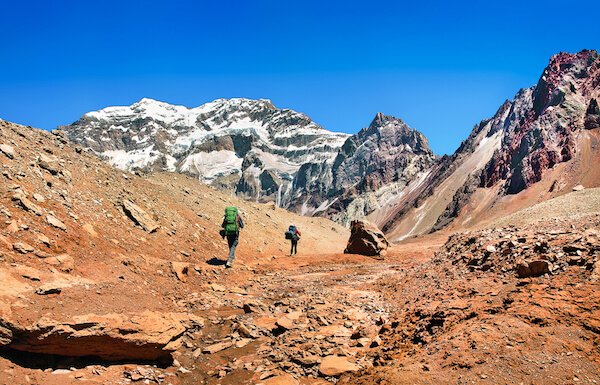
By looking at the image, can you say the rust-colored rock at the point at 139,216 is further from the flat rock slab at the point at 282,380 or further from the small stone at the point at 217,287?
the flat rock slab at the point at 282,380

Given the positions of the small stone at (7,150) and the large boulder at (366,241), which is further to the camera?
the large boulder at (366,241)

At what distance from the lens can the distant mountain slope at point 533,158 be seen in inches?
Result: 3797

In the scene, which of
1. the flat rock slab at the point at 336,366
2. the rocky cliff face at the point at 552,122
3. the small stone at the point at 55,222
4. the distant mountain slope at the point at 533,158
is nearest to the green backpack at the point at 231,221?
the small stone at the point at 55,222

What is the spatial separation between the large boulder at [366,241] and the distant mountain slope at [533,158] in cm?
7604

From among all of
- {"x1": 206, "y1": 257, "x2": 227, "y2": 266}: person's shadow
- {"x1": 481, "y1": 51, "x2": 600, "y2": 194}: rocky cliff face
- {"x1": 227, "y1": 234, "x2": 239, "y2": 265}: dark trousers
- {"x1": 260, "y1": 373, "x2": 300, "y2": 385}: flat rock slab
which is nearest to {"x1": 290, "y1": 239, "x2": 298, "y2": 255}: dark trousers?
{"x1": 206, "y1": 257, "x2": 227, "y2": 266}: person's shadow

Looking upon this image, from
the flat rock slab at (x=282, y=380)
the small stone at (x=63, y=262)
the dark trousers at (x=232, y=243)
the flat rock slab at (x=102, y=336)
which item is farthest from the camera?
the dark trousers at (x=232, y=243)

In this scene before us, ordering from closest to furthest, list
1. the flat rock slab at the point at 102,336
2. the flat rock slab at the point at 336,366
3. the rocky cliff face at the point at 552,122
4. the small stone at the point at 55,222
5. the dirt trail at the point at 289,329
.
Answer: the flat rock slab at the point at 102,336
the flat rock slab at the point at 336,366
the dirt trail at the point at 289,329
the small stone at the point at 55,222
the rocky cliff face at the point at 552,122

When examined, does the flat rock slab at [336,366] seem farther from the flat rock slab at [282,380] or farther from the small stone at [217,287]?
the small stone at [217,287]

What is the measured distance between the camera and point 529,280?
29.1 ft

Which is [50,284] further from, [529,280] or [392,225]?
[392,225]

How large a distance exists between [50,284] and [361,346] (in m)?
6.54

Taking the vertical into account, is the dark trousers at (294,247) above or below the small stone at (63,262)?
below

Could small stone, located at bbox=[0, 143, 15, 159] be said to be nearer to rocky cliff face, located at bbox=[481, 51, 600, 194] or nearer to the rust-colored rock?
the rust-colored rock

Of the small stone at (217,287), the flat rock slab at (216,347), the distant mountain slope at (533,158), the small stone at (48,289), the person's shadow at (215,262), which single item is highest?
the distant mountain slope at (533,158)
